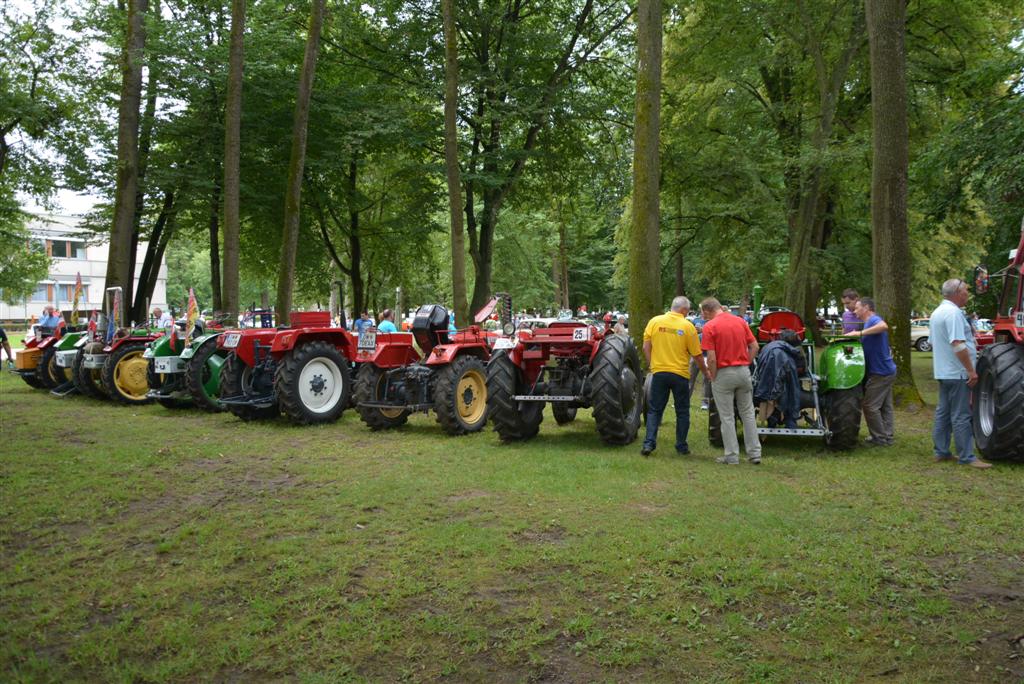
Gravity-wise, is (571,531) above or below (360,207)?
below

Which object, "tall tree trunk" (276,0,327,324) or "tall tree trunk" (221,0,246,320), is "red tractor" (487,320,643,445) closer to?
"tall tree trunk" (276,0,327,324)

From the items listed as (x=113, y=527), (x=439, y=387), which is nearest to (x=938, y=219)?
(x=439, y=387)

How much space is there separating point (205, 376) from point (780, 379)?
8.74 m

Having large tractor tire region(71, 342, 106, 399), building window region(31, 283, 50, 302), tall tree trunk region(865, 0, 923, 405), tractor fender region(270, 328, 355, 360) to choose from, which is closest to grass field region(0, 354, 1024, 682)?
tractor fender region(270, 328, 355, 360)

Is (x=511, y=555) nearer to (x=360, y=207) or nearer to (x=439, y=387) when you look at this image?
(x=439, y=387)

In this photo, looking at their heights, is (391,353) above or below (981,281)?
below

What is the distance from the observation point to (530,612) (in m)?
4.28

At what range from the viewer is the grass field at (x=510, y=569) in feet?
12.5

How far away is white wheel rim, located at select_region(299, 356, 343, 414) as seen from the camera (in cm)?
1077

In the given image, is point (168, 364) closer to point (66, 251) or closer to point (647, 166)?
point (647, 166)

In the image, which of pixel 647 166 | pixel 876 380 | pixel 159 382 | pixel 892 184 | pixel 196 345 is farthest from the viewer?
pixel 647 166

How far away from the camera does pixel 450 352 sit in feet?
33.1

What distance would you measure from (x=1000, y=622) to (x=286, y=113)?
22.0 metres

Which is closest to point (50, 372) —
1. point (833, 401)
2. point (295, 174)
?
point (295, 174)
